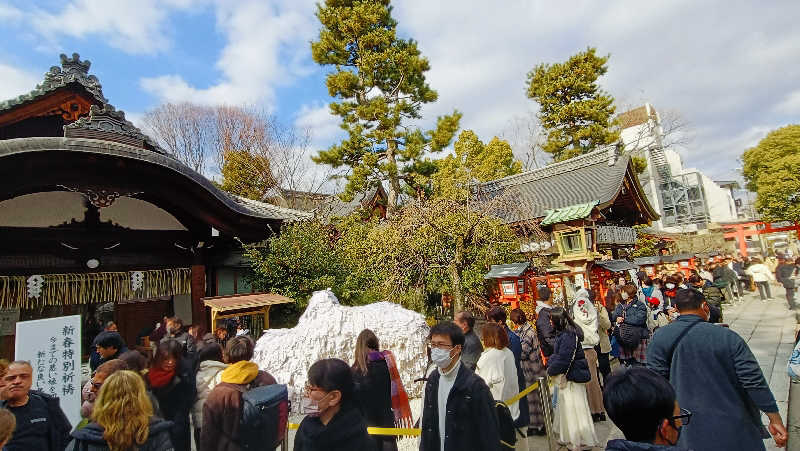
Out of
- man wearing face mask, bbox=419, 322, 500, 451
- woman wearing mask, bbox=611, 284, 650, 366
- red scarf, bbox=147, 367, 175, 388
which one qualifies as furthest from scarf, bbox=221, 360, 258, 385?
woman wearing mask, bbox=611, 284, 650, 366

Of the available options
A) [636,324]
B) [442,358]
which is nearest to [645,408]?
[442,358]

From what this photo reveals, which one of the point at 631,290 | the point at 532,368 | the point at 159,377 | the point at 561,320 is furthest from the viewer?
the point at 631,290

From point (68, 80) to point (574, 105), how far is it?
23366 mm

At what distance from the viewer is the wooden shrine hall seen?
22.7 feet

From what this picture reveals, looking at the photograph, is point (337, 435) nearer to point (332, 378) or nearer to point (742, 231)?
point (332, 378)

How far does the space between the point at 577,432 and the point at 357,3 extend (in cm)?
1630

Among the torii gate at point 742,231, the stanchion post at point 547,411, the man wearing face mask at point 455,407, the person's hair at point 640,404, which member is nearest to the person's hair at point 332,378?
the man wearing face mask at point 455,407

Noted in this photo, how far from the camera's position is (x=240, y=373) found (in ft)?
10.8

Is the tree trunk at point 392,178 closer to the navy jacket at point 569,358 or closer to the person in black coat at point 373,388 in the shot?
the navy jacket at point 569,358

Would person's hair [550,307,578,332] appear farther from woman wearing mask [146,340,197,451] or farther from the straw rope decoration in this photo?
the straw rope decoration

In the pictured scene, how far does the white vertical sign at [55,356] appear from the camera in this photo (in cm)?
411

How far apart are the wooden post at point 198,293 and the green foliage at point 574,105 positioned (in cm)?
2165

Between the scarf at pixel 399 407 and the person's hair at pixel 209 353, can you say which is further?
the scarf at pixel 399 407

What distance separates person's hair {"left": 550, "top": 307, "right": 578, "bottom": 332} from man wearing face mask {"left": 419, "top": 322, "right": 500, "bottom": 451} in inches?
77.9
